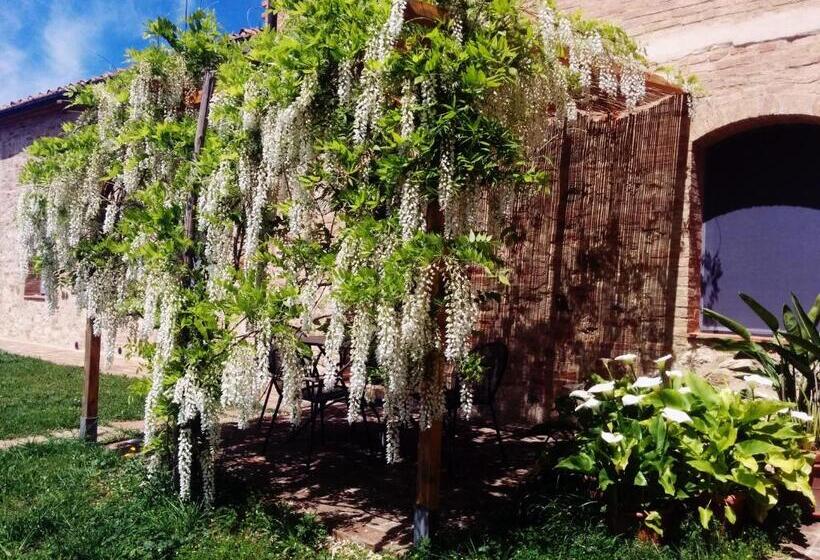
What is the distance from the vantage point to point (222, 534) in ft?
12.2

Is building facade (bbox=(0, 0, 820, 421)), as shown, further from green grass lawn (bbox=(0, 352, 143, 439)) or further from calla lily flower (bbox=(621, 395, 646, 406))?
A: green grass lawn (bbox=(0, 352, 143, 439))

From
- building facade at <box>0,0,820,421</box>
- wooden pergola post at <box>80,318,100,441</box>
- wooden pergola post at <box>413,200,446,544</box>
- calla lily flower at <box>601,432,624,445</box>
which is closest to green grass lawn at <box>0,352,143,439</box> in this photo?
wooden pergola post at <box>80,318,100,441</box>

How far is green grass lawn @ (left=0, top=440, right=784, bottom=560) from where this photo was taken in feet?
10.7

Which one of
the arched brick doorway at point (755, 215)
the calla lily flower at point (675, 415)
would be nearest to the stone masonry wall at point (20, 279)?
the arched brick doorway at point (755, 215)

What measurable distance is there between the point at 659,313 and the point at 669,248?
53 centimetres

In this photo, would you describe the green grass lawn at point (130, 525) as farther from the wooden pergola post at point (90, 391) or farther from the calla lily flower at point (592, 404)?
the calla lily flower at point (592, 404)

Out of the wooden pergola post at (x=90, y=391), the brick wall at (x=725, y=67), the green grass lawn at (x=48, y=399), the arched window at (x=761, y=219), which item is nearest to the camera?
the brick wall at (x=725, y=67)

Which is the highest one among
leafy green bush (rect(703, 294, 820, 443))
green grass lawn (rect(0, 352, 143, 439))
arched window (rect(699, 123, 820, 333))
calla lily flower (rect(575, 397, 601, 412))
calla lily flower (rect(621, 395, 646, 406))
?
arched window (rect(699, 123, 820, 333))

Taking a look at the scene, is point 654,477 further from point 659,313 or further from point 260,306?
point 659,313

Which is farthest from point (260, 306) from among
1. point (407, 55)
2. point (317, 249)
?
point (407, 55)

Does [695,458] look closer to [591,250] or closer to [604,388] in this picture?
[604,388]

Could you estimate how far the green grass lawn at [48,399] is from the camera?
618 centimetres

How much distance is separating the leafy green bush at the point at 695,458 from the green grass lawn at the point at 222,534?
17 centimetres

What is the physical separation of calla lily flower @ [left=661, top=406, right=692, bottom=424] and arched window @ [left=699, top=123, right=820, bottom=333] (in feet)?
8.31
